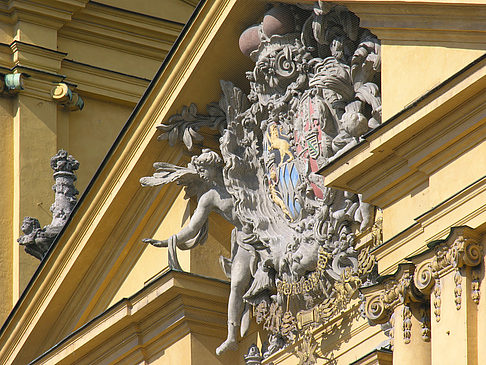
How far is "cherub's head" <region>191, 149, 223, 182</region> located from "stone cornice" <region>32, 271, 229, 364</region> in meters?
0.74

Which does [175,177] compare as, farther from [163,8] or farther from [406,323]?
[163,8]

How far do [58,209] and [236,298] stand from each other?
11.3 ft

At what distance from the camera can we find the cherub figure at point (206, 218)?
13469 millimetres

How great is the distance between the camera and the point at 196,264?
1413 cm

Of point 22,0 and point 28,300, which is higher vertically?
point 22,0

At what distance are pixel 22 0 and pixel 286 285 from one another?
7565mm


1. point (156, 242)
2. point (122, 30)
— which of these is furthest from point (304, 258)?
point (122, 30)

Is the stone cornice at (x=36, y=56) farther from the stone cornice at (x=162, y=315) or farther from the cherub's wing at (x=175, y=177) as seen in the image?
the cherub's wing at (x=175, y=177)

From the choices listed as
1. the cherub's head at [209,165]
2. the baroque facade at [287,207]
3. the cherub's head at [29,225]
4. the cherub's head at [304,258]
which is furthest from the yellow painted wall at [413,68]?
the cherub's head at [29,225]

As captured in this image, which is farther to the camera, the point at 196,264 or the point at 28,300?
the point at 28,300

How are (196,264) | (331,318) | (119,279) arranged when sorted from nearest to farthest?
(331,318), (196,264), (119,279)

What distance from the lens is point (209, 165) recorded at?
1392cm

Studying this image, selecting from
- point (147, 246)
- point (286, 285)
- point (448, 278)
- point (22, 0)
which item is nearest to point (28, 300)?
point (147, 246)

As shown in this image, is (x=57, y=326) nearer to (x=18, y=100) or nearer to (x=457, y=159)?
(x=18, y=100)
